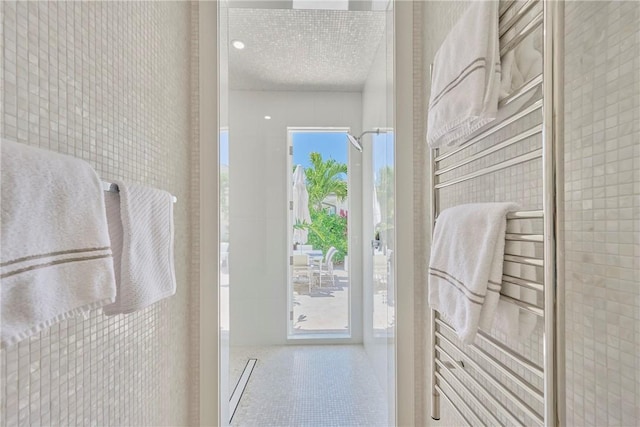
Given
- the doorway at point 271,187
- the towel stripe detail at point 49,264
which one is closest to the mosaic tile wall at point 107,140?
the towel stripe detail at point 49,264

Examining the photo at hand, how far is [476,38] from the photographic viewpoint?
82 cm

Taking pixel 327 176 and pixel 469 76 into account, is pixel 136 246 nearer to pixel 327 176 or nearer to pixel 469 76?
pixel 469 76

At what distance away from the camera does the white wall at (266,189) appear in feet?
8.61

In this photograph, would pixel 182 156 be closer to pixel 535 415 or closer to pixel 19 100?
pixel 19 100

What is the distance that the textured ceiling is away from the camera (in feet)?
6.42

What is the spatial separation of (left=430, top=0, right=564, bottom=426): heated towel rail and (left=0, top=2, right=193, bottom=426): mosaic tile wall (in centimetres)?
98

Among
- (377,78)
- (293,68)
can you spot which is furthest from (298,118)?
(377,78)

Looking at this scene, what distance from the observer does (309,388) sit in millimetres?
2006

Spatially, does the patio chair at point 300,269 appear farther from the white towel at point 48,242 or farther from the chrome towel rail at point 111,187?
the white towel at point 48,242

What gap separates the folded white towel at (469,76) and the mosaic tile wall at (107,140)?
0.93 m

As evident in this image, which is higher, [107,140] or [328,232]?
[107,140]

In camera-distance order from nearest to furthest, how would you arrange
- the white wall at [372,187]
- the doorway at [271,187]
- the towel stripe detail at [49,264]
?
the towel stripe detail at [49,264] → the white wall at [372,187] → the doorway at [271,187]

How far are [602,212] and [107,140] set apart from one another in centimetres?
114

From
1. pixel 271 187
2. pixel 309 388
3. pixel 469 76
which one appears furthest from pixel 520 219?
pixel 271 187
